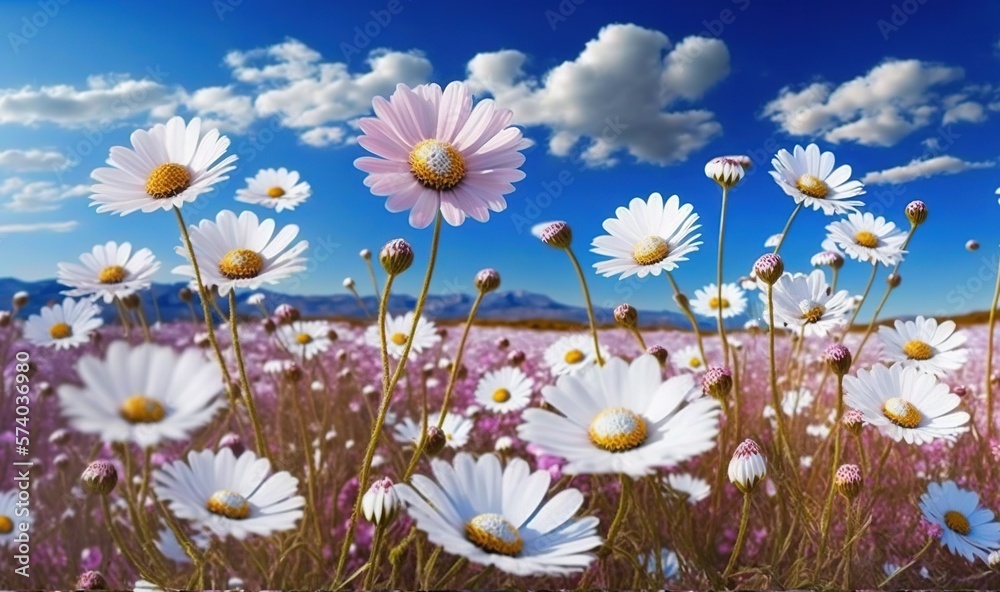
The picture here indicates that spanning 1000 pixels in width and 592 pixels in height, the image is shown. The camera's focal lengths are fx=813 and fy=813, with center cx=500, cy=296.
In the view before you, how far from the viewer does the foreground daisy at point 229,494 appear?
18.2 inches

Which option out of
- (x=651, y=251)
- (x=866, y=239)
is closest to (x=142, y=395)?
(x=651, y=251)

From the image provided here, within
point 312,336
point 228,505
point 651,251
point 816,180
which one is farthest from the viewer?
point 312,336

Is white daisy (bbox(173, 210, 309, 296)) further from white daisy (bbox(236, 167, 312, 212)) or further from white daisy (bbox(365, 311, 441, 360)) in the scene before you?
white daisy (bbox(365, 311, 441, 360))

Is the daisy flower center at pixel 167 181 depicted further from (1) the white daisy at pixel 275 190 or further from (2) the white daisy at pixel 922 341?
(2) the white daisy at pixel 922 341

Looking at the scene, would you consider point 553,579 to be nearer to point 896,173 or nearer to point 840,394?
point 840,394

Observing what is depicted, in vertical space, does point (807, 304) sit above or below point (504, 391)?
above

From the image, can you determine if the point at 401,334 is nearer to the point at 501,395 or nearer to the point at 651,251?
the point at 501,395

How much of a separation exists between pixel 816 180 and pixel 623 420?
38cm

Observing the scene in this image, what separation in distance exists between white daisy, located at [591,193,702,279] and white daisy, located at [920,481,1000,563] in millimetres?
391

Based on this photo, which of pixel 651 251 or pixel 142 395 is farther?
pixel 651 251

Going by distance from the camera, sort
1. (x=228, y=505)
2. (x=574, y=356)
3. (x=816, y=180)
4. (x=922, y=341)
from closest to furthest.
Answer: (x=228, y=505) → (x=816, y=180) → (x=922, y=341) → (x=574, y=356)

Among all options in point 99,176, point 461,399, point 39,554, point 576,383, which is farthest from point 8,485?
point 576,383

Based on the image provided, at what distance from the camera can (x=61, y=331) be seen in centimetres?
88

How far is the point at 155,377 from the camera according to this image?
1.28ft
